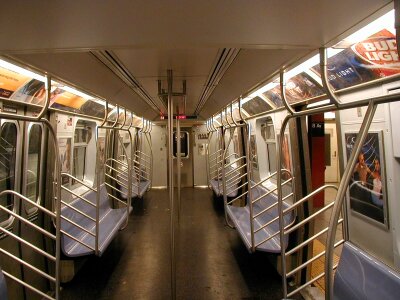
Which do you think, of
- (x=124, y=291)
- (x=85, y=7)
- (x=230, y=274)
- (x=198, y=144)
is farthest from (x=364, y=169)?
(x=198, y=144)

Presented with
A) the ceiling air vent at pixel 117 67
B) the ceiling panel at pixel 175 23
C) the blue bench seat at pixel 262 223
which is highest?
the ceiling air vent at pixel 117 67

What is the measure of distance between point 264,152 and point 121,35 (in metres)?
4.40

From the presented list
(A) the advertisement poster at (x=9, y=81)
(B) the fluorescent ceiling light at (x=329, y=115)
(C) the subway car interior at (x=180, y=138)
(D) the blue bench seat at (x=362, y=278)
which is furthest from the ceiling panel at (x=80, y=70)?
(B) the fluorescent ceiling light at (x=329, y=115)

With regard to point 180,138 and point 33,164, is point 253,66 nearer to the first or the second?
point 180,138

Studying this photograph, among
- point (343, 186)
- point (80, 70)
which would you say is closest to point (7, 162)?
point (80, 70)

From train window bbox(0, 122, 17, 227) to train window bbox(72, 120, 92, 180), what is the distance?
1.86 m

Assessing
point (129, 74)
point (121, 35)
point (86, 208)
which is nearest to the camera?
point (121, 35)

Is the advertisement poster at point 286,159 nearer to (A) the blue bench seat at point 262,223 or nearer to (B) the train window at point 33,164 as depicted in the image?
(A) the blue bench seat at point 262,223

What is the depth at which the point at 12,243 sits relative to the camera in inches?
103

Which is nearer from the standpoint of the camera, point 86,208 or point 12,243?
point 12,243

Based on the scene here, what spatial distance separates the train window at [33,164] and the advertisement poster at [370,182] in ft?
11.3

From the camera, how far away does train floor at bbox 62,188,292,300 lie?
10.4ft

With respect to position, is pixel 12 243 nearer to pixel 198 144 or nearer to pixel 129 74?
pixel 129 74

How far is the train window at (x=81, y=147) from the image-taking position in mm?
4652
